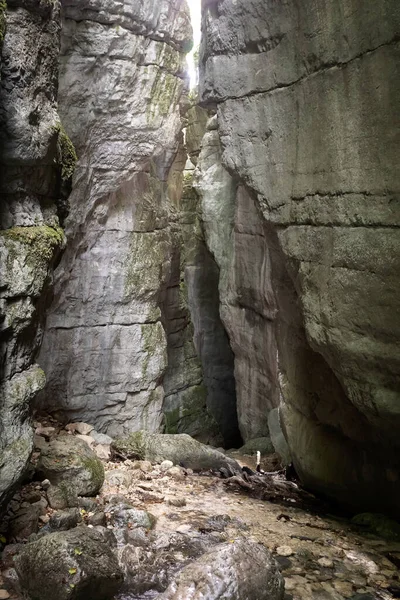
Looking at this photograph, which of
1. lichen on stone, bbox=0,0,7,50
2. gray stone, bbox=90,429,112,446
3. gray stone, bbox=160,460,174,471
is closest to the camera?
lichen on stone, bbox=0,0,7,50

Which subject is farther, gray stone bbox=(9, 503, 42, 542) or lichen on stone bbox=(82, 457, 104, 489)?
lichen on stone bbox=(82, 457, 104, 489)

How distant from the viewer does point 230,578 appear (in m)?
3.58

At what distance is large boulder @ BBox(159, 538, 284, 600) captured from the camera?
3516 mm

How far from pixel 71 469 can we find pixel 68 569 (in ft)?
7.83

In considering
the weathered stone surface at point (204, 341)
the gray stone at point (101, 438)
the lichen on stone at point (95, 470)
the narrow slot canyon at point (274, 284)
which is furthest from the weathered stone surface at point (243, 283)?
the lichen on stone at point (95, 470)

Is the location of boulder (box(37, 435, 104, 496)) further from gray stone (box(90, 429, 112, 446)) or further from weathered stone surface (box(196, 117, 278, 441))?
weathered stone surface (box(196, 117, 278, 441))

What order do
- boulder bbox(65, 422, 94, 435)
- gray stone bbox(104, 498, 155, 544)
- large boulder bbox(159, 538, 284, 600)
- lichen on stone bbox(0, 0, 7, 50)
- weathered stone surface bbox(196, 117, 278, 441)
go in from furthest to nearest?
weathered stone surface bbox(196, 117, 278, 441)
boulder bbox(65, 422, 94, 435)
gray stone bbox(104, 498, 155, 544)
lichen on stone bbox(0, 0, 7, 50)
large boulder bbox(159, 538, 284, 600)

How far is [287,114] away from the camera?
5.46 metres

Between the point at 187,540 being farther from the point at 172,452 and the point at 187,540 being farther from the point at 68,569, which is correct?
the point at 172,452

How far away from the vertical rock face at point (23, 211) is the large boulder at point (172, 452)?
13.2ft

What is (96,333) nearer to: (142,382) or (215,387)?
(142,382)

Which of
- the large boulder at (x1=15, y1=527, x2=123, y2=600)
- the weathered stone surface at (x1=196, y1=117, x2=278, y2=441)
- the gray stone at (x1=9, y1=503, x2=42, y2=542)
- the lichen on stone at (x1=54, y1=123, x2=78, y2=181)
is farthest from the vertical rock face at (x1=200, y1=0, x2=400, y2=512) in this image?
the weathered stone surface at (x1=196, y1=117, x2=278, y2=441)

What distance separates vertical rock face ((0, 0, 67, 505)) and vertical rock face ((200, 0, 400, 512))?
2.09 meters

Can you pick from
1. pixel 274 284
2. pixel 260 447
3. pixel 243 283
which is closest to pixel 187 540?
pixel 274 284
